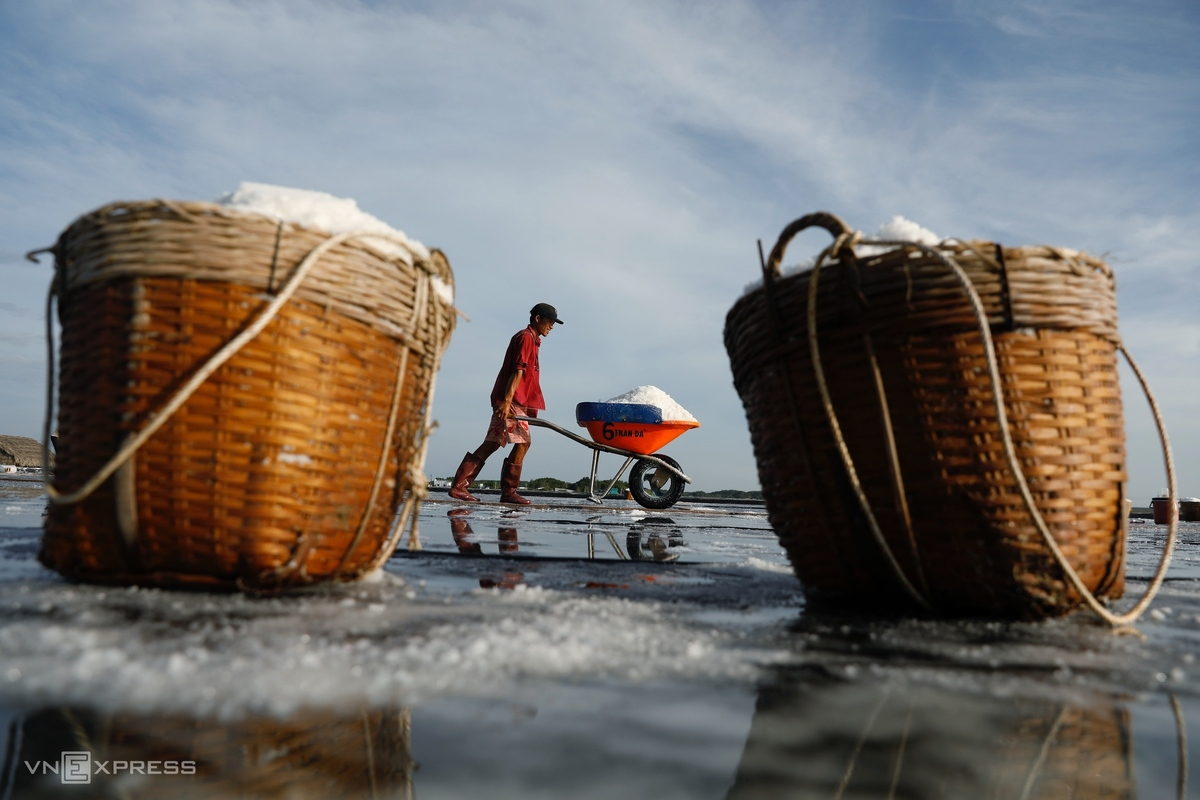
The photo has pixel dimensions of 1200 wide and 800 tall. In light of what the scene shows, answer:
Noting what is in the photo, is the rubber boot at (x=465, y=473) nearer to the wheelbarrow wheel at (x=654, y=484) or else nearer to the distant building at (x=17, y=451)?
the wheelbarrow wheel at (x=654, y=484)

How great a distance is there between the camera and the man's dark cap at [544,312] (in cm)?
708

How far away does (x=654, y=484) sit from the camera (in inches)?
340

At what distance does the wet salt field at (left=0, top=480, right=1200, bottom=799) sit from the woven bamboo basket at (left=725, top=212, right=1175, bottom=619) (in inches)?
5.5

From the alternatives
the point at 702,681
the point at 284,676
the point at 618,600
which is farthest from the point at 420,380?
the point at 702,681

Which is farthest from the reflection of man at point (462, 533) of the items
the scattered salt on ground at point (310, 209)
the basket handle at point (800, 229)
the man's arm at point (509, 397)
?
the basket handle at point (800, 229)

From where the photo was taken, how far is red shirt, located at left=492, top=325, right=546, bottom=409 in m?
6.86

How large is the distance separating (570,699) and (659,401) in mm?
7887

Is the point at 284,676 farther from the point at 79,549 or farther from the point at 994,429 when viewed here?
the point at 994,429

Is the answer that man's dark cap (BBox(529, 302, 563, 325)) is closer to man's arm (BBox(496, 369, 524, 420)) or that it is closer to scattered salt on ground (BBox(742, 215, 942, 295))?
man's arm (BBox(496, 369, 524, 420))

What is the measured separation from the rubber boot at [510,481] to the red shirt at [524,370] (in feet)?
2.17

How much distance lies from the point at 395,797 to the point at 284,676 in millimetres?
412

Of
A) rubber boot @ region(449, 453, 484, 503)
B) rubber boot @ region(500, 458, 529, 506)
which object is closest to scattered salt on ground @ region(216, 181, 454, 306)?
rubber boot @ region(449, 453, 484, 503)

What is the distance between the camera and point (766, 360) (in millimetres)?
1898

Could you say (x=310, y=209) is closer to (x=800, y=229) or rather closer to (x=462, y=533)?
(x=800, y=229)
